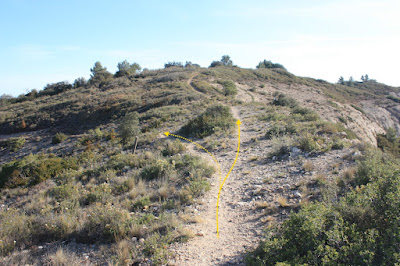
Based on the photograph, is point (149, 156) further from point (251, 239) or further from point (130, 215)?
point (251, 239)

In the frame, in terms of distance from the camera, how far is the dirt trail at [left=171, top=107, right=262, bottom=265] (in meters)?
4.50

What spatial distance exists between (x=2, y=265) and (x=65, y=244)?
40.6 inches

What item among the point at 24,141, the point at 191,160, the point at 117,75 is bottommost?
the point at 24,141

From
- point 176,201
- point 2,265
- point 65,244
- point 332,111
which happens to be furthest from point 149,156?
point 332,111

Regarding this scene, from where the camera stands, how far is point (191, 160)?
32.2 ft

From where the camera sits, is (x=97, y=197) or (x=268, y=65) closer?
(x=97, y=197)

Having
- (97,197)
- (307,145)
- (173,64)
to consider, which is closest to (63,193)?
(97,197)

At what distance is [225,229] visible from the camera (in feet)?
18.0

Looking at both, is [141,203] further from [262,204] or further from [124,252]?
[262,204]

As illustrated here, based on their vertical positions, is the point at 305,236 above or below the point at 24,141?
above

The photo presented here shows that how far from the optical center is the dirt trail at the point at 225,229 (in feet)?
14.8

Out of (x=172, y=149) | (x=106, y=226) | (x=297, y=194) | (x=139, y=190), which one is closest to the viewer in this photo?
(x=106, y=226)

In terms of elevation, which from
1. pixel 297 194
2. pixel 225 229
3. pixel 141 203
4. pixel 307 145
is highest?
pixel 307 145

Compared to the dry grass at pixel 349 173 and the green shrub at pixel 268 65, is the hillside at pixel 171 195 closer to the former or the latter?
Result: the dry grass at pixel 349 173
